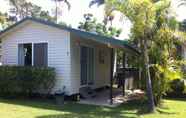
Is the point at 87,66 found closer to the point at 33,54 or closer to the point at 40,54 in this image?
the point at 40,54

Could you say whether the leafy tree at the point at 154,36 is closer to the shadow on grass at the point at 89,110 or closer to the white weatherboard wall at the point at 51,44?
the shadow on grass at the point at 89,110

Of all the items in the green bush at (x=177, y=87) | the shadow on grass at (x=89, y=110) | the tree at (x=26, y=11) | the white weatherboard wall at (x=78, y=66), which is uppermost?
the tree at (x=26, y=11)

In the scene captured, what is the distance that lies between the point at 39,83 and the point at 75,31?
2.77 m

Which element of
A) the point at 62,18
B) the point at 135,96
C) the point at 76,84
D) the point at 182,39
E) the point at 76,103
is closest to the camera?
the point at 182,39

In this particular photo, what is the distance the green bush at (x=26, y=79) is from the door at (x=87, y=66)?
6.67ft

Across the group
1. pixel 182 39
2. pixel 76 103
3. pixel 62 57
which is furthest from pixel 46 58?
pixel 182 39

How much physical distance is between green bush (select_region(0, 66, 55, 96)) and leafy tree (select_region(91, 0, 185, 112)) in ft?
13.6

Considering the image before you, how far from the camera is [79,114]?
33.5 ft

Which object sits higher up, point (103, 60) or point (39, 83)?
point (103, 60)

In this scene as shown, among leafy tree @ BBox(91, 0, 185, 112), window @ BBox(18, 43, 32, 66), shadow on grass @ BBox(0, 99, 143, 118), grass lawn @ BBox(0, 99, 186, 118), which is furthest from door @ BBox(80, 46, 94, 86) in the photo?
leafy tree @ BBox(91, 0, 185, 112)

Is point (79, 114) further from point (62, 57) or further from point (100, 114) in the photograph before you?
point (62, 57)

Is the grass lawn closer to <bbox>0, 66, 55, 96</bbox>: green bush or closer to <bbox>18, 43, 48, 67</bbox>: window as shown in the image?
<bbox>0, 66, 55, 96</bbox>: green bush

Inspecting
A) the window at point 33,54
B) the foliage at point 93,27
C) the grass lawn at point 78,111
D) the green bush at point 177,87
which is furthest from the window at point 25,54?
the foliage at point 93,27

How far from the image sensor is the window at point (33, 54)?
1400cm
